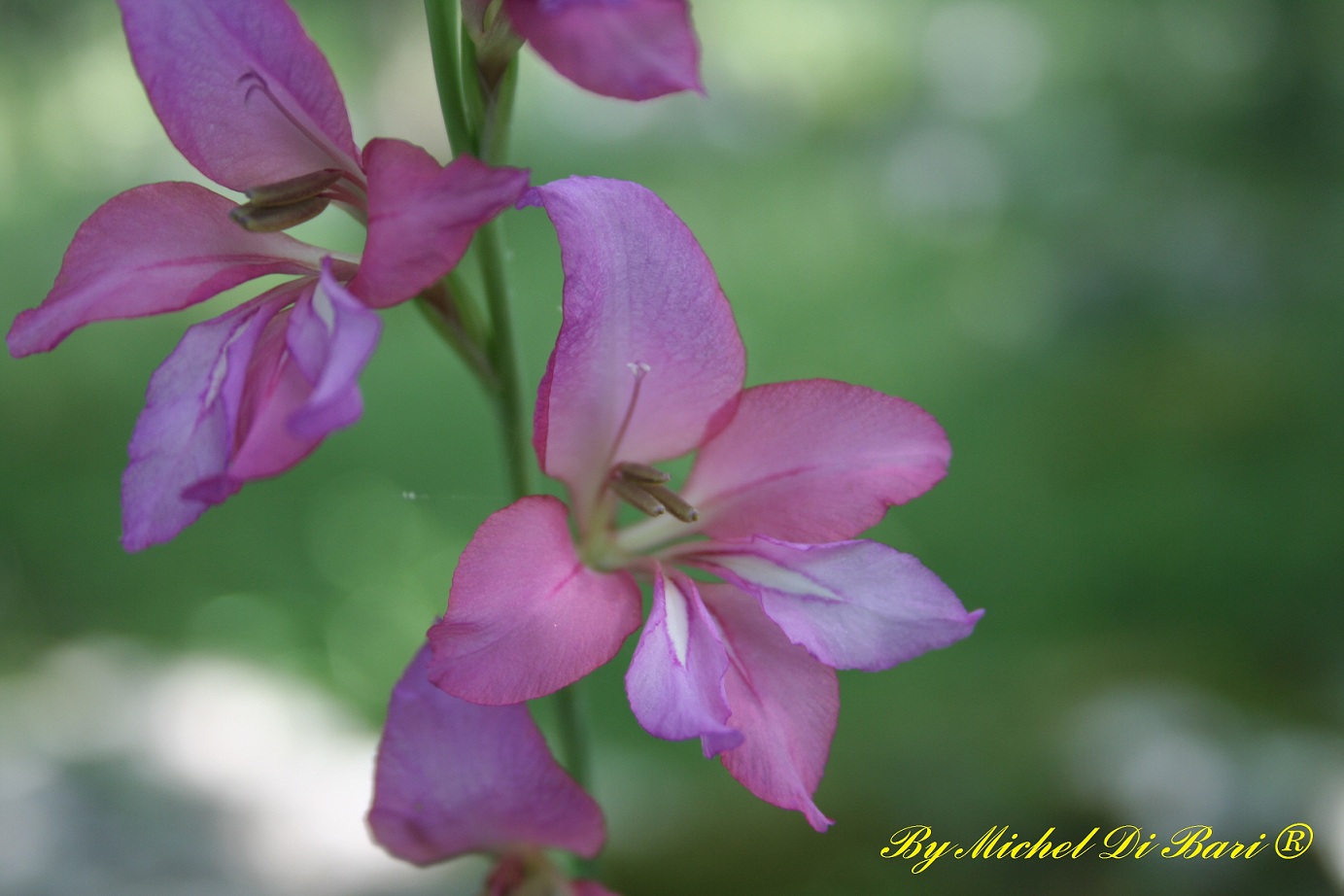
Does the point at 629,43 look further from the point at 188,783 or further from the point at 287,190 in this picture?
the point at 188,783

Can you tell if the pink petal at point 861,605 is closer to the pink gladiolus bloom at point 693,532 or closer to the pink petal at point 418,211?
the pink gladiolus bloom at point 693,532

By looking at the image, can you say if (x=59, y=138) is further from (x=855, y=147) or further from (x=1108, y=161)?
(x=1108, y=161)

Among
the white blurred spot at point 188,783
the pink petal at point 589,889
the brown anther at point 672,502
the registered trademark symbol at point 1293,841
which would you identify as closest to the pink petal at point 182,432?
the brown anther at point 672,502

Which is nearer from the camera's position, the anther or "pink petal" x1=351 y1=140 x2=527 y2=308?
"pink petal" x1=351 y1=140 x2=527 y2=308

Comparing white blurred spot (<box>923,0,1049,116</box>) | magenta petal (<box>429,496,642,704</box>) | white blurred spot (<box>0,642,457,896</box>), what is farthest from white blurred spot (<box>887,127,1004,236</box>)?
magenta petal (<box>429,496,642,704</box>)

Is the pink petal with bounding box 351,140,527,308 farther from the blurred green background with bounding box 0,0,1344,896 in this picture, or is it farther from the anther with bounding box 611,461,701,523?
the blurred green background with bounding box 0,0,1344,896

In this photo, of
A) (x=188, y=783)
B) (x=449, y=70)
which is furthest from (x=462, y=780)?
(x=188, y=783)

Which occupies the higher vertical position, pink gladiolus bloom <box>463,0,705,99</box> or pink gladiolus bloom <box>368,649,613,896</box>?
pink gladiolus bloom <box>463,0,705,99</box>
